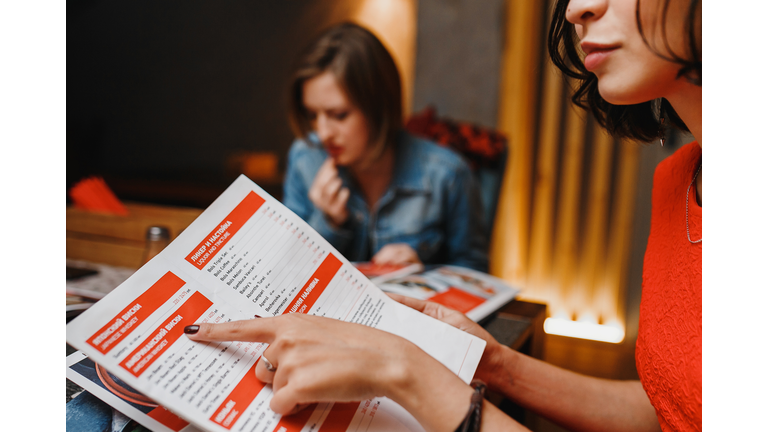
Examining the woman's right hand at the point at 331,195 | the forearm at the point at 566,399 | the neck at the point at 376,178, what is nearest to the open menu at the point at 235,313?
the forearm at the point at 566,399

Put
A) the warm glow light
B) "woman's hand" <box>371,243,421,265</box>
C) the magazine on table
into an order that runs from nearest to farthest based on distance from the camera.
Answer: the magazine on table, "woman's hand" <box>371,243,421,265</box>, the warm glow light

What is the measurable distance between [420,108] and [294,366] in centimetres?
214

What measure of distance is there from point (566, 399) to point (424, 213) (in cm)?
83

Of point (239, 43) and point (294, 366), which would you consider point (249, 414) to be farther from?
point (239, 43)

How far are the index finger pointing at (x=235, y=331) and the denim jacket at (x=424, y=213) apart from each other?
0.96 meters

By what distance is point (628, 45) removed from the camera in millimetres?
382

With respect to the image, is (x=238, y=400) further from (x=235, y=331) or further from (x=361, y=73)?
(x=361, y=73)

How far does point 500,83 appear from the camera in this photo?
85.2 inches

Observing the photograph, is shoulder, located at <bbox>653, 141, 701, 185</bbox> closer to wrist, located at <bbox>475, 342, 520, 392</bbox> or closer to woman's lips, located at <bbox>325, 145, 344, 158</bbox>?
wrist, located at <bbox>475, 342, 520, 392</bbox>

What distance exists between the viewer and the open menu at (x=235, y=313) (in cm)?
31

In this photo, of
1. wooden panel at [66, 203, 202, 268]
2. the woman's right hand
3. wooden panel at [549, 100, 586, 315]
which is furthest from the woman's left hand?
wooden panel at [549, 100, 586, 315]

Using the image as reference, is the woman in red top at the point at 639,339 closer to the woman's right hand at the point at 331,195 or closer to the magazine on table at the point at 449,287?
the magazine on table at the point at 449,287

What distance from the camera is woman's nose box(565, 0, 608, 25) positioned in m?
0.39

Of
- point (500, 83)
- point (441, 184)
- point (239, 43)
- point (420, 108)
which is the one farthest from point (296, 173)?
point (239, 43)
